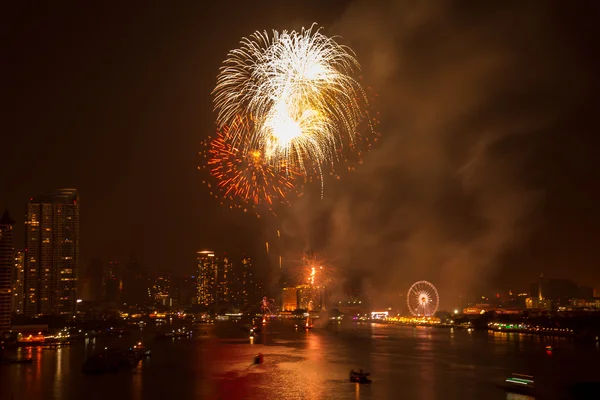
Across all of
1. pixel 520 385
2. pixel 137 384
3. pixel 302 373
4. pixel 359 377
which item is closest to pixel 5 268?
pixel 137 384

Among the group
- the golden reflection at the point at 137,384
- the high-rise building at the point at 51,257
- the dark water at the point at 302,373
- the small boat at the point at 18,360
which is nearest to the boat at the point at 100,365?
the dark water at the point at 302,373

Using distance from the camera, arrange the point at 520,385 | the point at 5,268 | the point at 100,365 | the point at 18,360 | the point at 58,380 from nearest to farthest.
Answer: the point at 520,385, the point at 58,380, the point at 100,365, the point at 18,360, the point at 5,268

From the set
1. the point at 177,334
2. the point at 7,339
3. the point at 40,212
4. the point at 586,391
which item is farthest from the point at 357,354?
the point at 40,212

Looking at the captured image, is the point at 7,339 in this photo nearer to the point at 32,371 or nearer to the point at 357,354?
the point at 32,371

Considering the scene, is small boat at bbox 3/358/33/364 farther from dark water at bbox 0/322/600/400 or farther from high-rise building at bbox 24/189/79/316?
high-rise building at bbox 24/189/79/316

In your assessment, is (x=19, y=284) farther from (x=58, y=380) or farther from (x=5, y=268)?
(x=58, y=380)

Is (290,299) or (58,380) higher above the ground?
(58,380)
